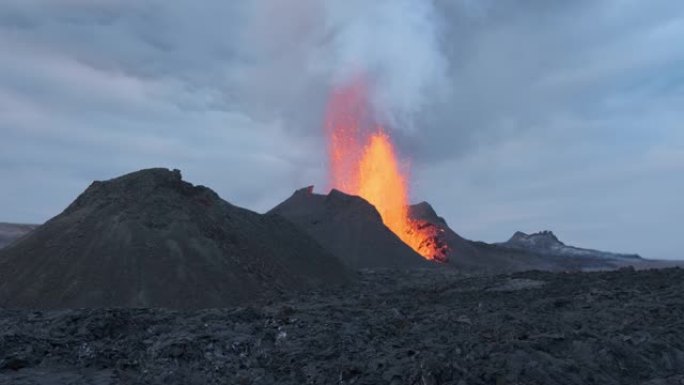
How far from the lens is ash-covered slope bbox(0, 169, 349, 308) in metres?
26.7

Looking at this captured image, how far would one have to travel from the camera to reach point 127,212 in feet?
104

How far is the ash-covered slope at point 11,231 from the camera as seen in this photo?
69250 mm

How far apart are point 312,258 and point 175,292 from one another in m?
12.5

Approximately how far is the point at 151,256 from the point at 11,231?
2210 inches

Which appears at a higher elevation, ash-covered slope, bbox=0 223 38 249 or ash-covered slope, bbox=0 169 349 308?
ash-covered slope, bbox=0 223 38 249

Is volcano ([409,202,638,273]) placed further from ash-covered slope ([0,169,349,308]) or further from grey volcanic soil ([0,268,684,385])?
grey volcanic soil ([0,268,684,385])

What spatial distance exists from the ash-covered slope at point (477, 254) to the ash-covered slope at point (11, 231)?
41.0m

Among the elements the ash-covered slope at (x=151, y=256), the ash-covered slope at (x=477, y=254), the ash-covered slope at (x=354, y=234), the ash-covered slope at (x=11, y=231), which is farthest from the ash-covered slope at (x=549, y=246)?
the ash-covered slope at (x=151, y=256)

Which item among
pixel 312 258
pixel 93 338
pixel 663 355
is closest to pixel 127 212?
pixel 312 258

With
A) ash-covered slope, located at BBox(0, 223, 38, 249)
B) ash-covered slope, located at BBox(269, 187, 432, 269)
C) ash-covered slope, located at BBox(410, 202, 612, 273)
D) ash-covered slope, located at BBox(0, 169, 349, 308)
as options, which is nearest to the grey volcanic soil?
→ ash-covered slope, located at BBox(0, 169, 349, 308)

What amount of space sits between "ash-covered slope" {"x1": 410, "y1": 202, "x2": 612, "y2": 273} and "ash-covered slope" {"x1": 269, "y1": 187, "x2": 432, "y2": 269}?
793 cm

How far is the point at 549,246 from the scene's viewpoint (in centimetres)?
10125

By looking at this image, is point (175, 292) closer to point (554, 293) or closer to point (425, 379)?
point (554, 293)

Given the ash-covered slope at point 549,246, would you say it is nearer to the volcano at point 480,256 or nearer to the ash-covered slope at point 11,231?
the volcano at point 480,256
